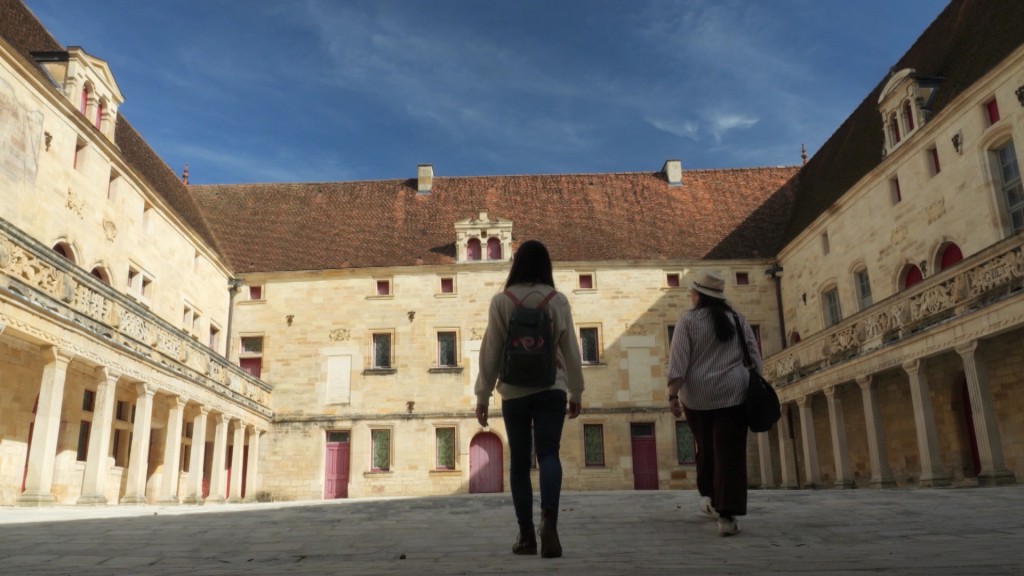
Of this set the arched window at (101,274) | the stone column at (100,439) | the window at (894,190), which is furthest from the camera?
the window at (894,190)

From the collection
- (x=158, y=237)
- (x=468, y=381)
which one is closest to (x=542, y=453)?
(x=158, y=237)

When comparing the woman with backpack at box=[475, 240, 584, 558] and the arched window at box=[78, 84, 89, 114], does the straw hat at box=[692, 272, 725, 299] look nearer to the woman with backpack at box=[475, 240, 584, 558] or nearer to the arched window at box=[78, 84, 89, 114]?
the woman with backpack at box=[475, 240, 584, 558]

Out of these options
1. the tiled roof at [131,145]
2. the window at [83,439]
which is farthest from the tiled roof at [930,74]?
the window at [83,439]

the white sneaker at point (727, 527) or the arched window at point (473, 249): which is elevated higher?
the arched window at point (473, 249)

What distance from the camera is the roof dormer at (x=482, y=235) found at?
25281 millimetres

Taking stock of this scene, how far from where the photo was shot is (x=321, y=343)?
24703mm

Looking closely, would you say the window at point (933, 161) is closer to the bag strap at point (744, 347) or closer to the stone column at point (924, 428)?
the stone column at point (924, 428)

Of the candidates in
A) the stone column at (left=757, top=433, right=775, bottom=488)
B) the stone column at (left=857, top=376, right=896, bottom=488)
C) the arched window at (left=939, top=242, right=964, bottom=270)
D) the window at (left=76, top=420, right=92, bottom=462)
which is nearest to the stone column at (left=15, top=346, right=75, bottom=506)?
the window at (left=76, top=420, right=92, bottom=462)

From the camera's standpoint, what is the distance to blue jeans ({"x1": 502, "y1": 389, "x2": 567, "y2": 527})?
14.0 ft

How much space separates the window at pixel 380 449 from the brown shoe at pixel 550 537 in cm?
2035

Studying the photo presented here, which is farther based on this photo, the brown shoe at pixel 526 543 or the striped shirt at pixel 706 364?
the striped shirt at pixel 706 364

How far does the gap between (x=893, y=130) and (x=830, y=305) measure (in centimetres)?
515

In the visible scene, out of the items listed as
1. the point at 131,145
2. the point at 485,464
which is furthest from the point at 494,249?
the point at 131,145

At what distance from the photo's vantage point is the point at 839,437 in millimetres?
18266
